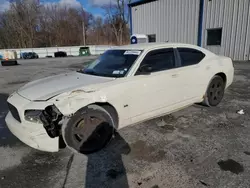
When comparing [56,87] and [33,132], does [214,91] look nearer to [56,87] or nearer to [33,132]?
[56,87]

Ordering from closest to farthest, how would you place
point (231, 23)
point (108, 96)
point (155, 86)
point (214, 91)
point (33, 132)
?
point (33, 132) < point (108, 96) < point (155, 86) < point (214, 91) < point (231, 23)

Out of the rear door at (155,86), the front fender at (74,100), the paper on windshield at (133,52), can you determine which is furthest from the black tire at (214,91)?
the front fender at (74,100)

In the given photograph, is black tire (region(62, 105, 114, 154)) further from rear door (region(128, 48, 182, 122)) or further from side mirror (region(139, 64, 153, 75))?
side mirror (region(139, 64, 153, 75))

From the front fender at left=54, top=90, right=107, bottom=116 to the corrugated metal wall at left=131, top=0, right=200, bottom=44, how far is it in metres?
13.6

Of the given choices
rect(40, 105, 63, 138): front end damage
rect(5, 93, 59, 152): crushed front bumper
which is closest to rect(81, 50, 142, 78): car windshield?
rect(40, 105, 63, 138): front end damage

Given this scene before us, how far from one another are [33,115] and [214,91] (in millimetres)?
3853

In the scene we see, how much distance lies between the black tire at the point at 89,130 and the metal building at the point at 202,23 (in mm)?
12396

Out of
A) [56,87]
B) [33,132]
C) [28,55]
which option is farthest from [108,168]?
[28,55]

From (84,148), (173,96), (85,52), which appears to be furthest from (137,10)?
(85,52)

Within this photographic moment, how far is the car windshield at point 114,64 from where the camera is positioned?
3297mm

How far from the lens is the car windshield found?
3297 mm

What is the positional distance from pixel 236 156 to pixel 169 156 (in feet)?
3.02

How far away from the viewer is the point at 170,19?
15.5m

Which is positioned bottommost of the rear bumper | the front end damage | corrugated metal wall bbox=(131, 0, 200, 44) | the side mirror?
the rear bumper
